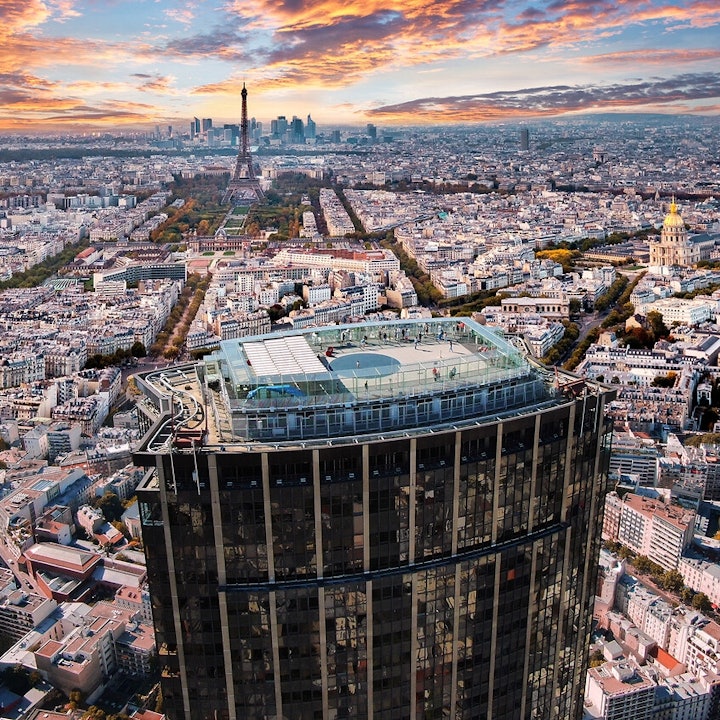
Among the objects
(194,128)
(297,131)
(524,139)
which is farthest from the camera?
(524,139)

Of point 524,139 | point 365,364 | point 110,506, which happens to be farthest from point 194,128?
point 365,364

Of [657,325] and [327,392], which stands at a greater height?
[327,392]

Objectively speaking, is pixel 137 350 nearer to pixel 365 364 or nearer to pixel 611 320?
pixel 611 320

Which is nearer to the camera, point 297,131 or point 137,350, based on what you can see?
point 137,350

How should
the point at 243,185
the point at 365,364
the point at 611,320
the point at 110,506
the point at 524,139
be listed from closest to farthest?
1. the point at 365,364
2. the point at 110,506
3. the point at 611,320
4. the point at 243,185
5. the point at 524,139

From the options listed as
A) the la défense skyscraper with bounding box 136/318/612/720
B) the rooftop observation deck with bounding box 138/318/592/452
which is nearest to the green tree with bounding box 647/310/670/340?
the rooftop observation deck with bounding box 138/318/592/452

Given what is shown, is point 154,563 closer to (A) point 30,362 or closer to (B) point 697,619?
(B) point 697,619
